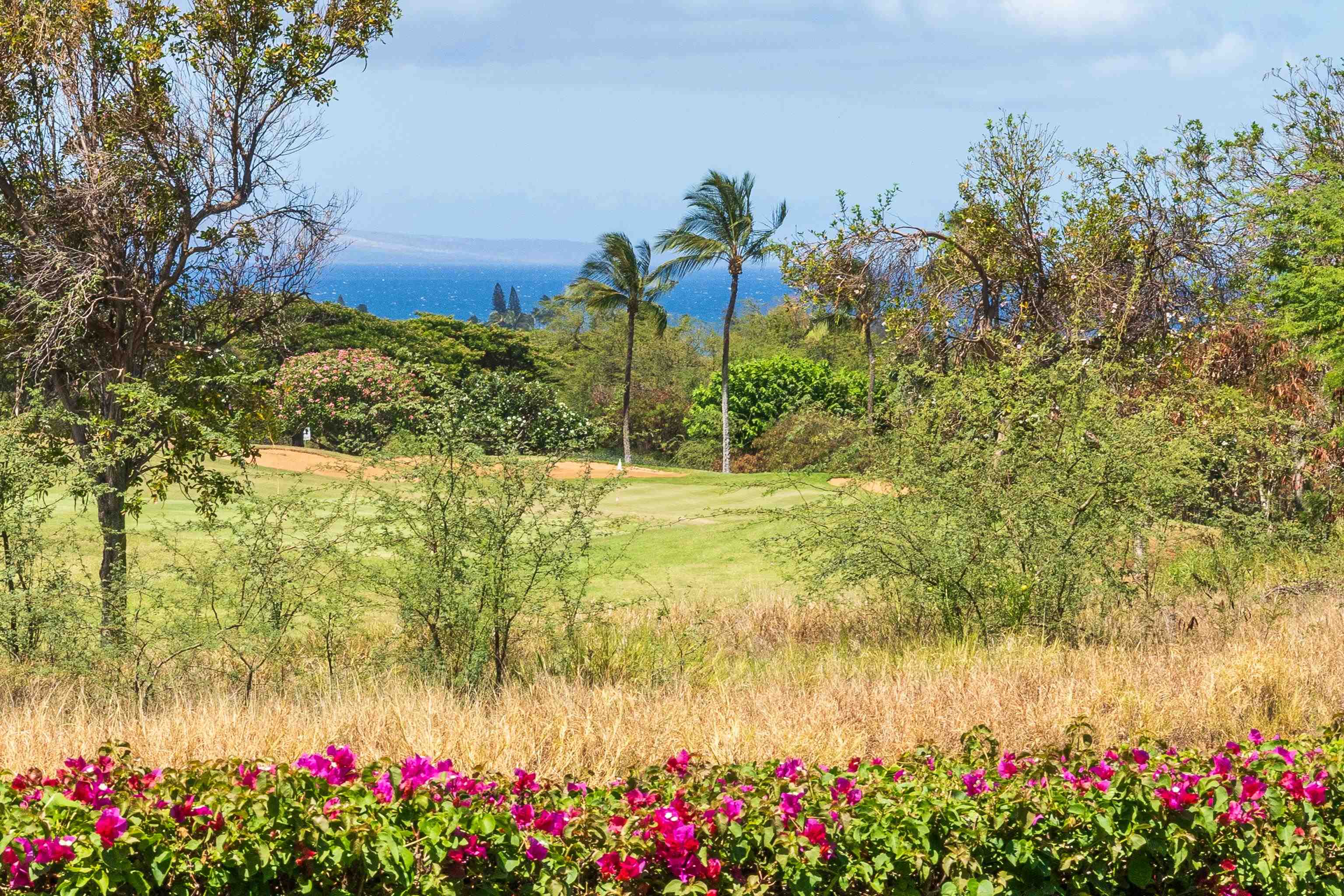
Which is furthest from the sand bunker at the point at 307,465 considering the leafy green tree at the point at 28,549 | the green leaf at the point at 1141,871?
the green leaf at the point at 1141,871

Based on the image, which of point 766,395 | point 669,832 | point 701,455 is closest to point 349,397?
point 669,832

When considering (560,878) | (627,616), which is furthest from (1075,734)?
(627,616)

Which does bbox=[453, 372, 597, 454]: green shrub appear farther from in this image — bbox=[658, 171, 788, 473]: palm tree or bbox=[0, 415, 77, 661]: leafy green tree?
bbox=[658, 171, 788, 473]: palm tree

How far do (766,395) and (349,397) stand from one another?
38.6 m

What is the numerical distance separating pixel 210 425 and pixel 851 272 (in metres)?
8.11

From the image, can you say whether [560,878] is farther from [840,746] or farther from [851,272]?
[851,272]

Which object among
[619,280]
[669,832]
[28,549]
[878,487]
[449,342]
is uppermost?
[619,280]

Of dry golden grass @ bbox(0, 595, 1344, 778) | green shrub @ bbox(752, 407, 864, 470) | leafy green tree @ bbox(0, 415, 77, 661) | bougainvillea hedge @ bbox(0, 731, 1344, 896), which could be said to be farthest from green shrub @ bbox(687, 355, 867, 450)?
bougainvillea hedge @ bbox(0, 731, 1344, 896)

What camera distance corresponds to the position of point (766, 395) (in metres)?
49.2

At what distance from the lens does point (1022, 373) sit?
10.3 m

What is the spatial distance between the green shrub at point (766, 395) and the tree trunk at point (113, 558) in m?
39.5

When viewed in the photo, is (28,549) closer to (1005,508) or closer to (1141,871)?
(1005,508)

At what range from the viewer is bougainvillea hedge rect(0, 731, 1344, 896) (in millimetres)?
3652

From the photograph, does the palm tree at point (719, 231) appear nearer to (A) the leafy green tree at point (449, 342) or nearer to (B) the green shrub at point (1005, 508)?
(A) the leafy green tree at point (449, 342)
